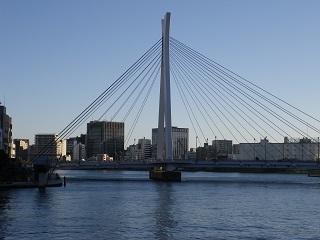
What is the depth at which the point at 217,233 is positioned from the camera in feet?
127

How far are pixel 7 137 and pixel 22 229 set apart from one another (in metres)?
114

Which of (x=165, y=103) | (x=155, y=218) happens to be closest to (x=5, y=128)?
(x=165, y=103)

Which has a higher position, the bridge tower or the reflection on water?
the bridge tower

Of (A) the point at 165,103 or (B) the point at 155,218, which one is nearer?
(B) the point at 155,218

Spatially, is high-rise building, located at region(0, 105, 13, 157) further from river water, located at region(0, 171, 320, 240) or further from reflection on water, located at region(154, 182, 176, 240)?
reflection on water, located at region(154, 182, 176, 240)

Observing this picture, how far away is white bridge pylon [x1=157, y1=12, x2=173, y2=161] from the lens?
9750 centimetres

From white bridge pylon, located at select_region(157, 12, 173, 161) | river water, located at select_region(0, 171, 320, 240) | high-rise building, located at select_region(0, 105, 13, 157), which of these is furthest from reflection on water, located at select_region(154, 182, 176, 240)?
high-rise building, located at select_region(0, 105, 13, 157)

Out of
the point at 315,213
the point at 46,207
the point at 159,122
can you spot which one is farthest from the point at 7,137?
the point at 315,213

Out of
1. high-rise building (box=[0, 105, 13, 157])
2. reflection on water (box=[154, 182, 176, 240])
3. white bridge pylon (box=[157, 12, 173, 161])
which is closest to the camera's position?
reflection on water (box=[154, 182, 176, 240])

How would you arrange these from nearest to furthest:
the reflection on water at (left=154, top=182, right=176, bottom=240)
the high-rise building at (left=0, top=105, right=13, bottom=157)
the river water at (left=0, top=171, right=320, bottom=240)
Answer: the river water at (left=0, top=171, right=320, bottom=240), the reflection on water at (left=154, top=182, right=176, bottom=240), the high-rise building at (left=0, top=105, right=13, bottom=157)

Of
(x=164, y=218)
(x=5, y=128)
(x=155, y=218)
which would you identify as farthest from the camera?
(x=5, y=128)

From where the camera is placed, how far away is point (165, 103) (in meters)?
97.6

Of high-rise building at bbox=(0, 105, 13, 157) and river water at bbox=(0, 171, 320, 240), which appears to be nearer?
Result: river water at bbox=(0, 171, 320, 240)

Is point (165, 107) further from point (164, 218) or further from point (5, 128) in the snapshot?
point (5, 128)
